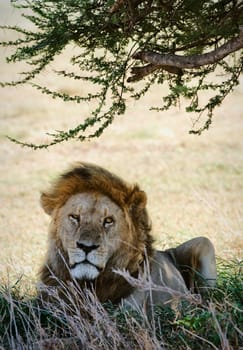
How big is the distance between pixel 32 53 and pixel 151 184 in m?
12.6

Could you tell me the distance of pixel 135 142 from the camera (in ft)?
84.7

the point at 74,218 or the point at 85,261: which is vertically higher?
the point at 74,218

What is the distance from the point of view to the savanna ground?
35.9 ft

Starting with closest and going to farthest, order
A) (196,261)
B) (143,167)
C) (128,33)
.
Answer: (128,33) < (196,261) < (143,167)

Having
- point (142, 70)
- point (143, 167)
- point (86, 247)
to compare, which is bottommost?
point (86, 247)

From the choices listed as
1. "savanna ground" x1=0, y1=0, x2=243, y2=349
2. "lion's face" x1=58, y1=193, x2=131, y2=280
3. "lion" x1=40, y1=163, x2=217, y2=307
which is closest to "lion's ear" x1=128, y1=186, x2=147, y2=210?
"lion" x1=40, y1=163, x2=217, y2=307

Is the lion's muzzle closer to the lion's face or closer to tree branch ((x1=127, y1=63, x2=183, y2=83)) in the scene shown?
the lion's face

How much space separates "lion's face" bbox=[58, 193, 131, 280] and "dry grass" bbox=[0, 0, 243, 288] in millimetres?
1788

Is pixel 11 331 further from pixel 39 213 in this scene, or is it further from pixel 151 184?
pixel 151 184

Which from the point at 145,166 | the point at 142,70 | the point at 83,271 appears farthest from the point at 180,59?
the point at 145,166

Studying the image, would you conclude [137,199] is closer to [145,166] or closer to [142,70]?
[142,70]

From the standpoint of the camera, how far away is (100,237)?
21.1ft

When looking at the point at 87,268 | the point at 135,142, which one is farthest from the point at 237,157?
the point at 87,268

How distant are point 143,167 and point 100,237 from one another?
49.0 ft
